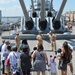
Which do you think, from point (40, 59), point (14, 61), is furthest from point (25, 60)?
point (40, 59)

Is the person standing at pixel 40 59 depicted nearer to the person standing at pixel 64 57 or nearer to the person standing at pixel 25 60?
the person standing at pixel 25 60

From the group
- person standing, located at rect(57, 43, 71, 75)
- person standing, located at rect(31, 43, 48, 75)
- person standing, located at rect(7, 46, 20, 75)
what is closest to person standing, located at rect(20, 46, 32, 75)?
person standing, located at rect(7, 46, 20, 75)

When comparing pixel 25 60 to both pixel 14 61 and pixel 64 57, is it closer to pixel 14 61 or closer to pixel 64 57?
pixel 14 61

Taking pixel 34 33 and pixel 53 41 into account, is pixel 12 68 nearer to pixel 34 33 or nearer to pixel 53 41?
pixel 53 41

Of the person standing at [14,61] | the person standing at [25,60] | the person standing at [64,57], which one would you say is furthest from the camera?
the person standing at [64,57]

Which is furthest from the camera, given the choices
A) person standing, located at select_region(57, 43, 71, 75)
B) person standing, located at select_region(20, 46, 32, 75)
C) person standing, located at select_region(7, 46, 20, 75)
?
person standing, located at select_region(57, 43, 71, 75)

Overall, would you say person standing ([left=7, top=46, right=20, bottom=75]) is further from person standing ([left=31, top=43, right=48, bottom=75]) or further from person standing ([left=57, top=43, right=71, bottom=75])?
person standing ([left=57, top=43, right=71, bottom=75])

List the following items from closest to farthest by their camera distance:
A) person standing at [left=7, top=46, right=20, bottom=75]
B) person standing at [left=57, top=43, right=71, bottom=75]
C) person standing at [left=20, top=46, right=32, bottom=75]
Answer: person standing at [left=20, top=46, right=32, bottom=75] < person standing at [left=7, top=46, right=20, bottom=75] < person standing at [left=57, top=43, right=71, bottom=75]

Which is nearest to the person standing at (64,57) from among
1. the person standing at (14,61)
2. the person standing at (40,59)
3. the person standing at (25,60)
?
the person standing at (40,59)

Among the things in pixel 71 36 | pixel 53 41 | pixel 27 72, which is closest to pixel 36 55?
pixel 27 72

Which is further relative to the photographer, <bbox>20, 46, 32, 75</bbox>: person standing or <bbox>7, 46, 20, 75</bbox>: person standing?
<bbox>7, 46, 20, 75</bbox>: person standing

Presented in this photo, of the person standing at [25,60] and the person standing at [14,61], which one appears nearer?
the person standing at [25,60]

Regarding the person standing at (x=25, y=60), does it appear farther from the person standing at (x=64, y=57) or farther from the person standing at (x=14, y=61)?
the person standing at (x=64, y=57)

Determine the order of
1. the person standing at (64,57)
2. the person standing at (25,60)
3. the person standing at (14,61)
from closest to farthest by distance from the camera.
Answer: the person standing at (25,60) → the person standing at (14,61) → the person standing at (64,57)
